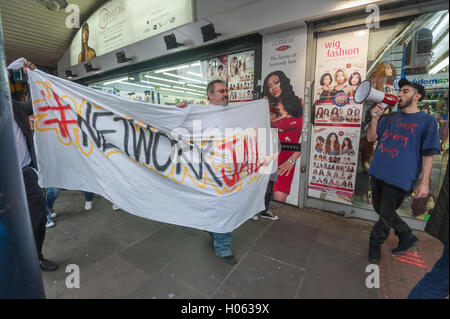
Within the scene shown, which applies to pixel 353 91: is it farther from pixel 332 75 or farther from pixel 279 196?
pixel 279 196

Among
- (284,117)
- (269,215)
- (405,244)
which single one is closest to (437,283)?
(405,244)

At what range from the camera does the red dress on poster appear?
3680 mm

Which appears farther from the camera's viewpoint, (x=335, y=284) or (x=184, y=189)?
(x=184, y=189)

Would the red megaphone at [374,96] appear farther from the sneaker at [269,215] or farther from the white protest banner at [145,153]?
the sneaker at [269,215]

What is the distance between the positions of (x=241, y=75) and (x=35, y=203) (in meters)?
3.72

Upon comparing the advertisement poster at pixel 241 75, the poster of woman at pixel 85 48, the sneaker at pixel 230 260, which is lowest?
Result: the sneaker at pixel 230 260

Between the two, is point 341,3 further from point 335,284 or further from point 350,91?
point 335,284

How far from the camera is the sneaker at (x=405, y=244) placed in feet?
8.00

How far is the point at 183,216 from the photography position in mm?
2193

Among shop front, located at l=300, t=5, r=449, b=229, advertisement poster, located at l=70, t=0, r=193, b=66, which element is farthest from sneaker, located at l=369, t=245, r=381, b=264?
advertisement poster, located at l=70, t=0, r=193, b=66

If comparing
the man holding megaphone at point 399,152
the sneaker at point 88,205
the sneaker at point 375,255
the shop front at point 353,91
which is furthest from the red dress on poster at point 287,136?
the sneaker at point 88,205

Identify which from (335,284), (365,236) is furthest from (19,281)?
(365,236)

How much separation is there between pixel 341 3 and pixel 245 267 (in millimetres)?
3577

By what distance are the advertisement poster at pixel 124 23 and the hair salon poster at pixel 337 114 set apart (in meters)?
3.14
